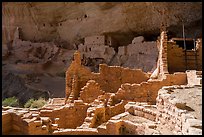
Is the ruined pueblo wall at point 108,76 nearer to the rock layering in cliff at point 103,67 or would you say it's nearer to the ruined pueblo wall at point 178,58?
the rock layering in cliff at point 103,67

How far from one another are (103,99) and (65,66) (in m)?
11.7

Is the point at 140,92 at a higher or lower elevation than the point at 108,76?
lower

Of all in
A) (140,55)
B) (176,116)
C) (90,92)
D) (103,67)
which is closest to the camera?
(176,116)

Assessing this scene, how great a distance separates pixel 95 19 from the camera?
823 inches

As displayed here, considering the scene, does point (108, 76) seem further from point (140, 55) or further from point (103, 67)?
point (140, 55)

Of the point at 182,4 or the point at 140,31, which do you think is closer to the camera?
the point at 182,4

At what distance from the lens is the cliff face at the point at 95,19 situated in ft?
62.2

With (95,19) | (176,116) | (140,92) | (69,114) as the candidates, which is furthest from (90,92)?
(95,19)

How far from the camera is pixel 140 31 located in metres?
20.8

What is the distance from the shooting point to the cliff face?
62.2ft

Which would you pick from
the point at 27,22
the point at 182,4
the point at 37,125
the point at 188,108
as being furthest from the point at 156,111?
the point at 27,22

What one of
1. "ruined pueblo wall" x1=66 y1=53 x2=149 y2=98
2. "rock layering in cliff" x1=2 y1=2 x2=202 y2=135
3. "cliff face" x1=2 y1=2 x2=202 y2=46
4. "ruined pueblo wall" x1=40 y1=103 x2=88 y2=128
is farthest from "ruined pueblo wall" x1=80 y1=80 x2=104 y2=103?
"cliff face" x1=2 y1=2 x2=202 y2=46

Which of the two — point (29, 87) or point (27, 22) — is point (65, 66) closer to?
point (29, 87)

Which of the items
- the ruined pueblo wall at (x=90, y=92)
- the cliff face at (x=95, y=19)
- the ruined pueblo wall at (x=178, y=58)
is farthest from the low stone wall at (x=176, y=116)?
the cliff face at (x=95, y=19)
